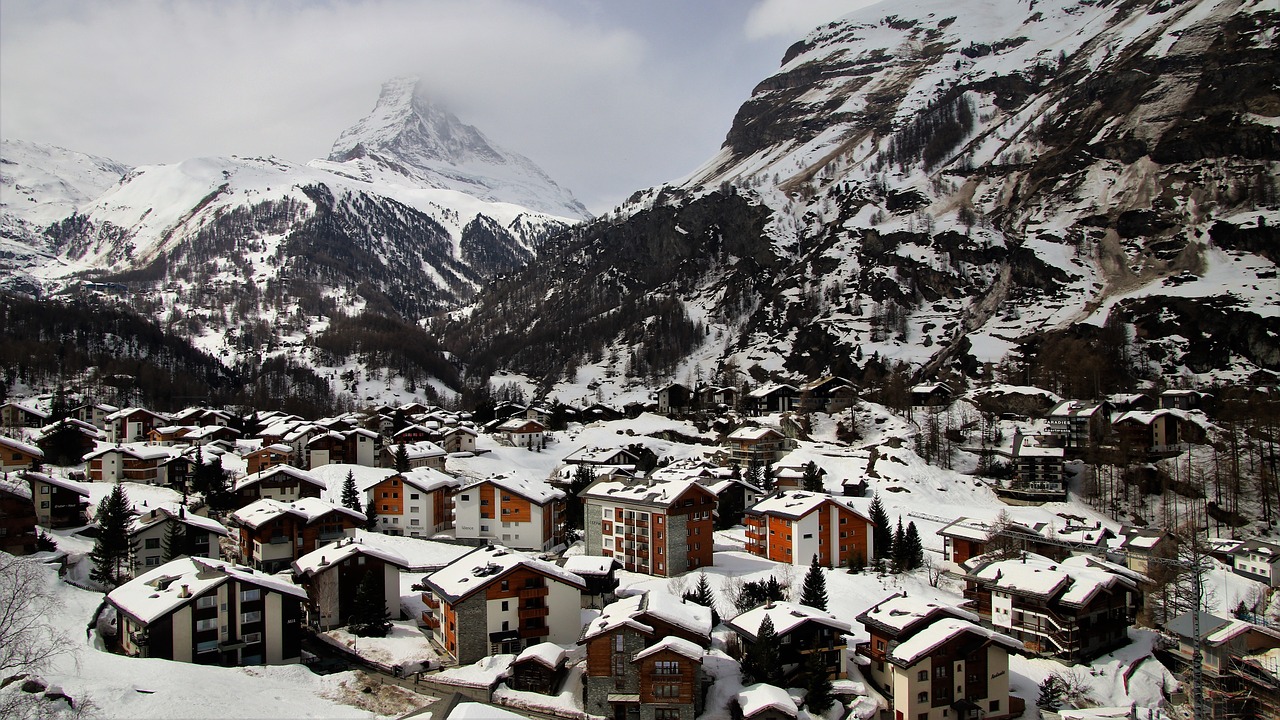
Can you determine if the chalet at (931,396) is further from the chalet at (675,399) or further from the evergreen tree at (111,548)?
the evergreen tree at (111,548)

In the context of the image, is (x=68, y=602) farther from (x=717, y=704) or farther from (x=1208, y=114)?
(x=1208, y=114)

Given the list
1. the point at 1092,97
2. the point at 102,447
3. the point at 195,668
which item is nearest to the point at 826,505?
the point at 195,668

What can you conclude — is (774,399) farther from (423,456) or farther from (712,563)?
(712,563)

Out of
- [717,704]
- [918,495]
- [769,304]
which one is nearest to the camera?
[717,704]

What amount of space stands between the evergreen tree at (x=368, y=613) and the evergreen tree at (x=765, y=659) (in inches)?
635

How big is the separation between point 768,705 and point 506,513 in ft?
84.3

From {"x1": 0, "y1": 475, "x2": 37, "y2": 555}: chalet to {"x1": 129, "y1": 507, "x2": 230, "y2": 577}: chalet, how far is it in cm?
411

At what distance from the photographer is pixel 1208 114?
116250 millimetres

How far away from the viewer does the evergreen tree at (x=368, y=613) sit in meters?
33.5

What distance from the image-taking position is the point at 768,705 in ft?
84.9

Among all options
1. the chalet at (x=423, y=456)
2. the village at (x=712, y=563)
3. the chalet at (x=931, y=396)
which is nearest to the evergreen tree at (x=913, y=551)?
the village at (x=712, y=563)

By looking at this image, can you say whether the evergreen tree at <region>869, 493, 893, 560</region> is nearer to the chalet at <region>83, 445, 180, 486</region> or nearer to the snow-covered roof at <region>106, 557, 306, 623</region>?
the snow-covered roof at <region>106, 557, 306, 623</region>

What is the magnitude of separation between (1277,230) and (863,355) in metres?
51.7

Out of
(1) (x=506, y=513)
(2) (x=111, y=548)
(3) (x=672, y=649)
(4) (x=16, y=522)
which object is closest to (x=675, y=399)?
(1) (x=506, y=513)
